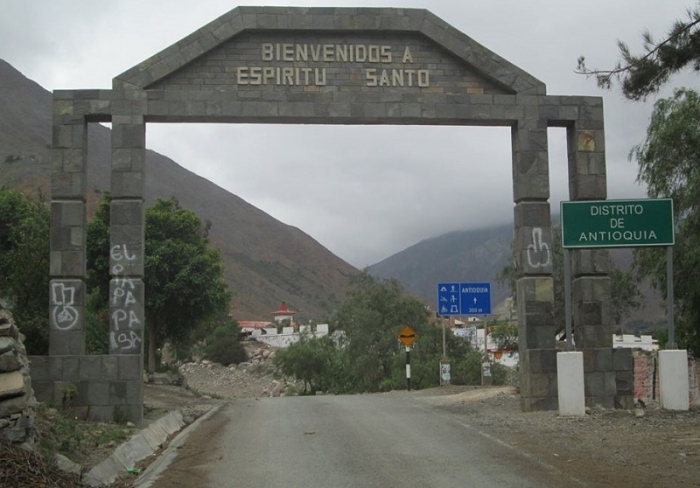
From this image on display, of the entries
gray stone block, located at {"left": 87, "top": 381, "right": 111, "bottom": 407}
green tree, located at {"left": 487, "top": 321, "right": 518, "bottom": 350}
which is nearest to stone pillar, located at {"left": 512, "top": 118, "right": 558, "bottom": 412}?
gray stone block, located at {"left": 87, "top": 381, "right": 111, "bottom": 407}

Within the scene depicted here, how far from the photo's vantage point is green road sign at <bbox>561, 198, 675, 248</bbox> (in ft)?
59.7

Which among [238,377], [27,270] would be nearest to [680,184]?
[27,270]

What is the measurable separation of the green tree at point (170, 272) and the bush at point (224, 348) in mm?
48352

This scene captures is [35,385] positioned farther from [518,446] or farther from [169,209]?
[169,209]

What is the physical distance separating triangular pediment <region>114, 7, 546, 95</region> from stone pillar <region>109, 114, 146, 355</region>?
1.20 m

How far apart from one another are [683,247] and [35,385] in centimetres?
1810

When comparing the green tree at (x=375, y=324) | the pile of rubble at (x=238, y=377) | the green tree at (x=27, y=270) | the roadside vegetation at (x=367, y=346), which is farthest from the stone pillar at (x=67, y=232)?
the pile of rubble at (x=238, y=377)

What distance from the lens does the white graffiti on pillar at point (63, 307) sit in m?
18.0

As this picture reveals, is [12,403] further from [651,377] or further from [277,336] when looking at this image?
[277,336]

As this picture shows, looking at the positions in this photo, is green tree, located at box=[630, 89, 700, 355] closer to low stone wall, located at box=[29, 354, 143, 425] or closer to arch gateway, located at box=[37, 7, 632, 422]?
arch gateway, located at box=[37, 7, 632, 422]

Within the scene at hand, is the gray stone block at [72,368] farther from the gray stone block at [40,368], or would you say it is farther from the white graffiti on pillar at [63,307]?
the white graffiti on pillar at [63,307]

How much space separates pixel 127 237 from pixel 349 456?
765 cm

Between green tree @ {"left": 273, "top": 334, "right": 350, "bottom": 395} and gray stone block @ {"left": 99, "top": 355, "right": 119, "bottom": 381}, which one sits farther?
green tree @ {"left": 273, "top": 334, "right": 350, "bottom": 395}

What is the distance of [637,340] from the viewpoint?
67.6 metres
